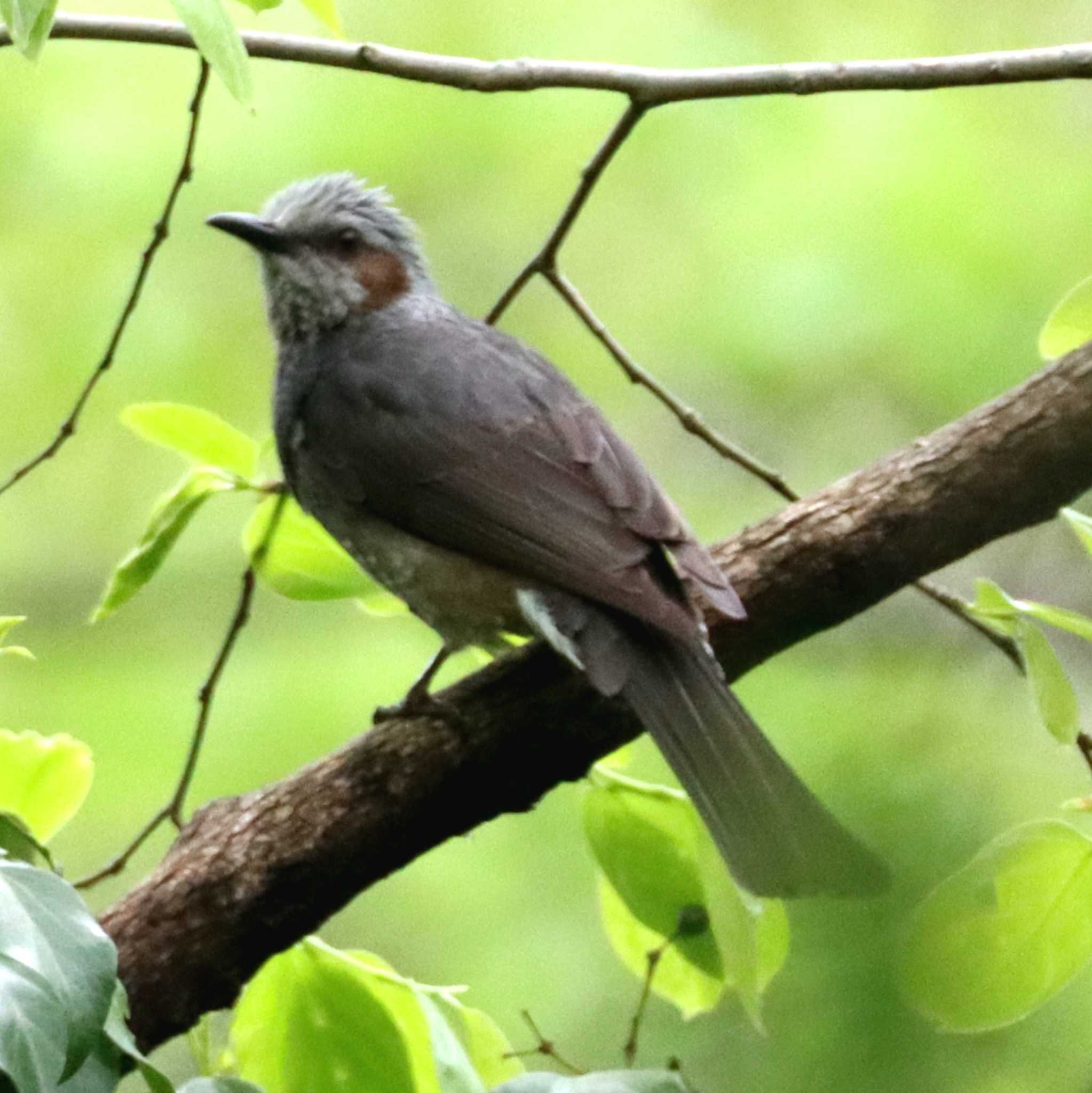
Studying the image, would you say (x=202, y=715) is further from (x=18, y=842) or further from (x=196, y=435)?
(x=18, y=842)

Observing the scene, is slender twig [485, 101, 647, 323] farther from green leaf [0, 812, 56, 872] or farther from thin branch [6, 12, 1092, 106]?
green leaf [0, 812, 56, 872]

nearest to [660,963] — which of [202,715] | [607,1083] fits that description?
[607,1083]

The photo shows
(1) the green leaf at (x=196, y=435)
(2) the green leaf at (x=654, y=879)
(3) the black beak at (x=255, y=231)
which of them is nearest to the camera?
(2) the green leaf at (x=654, y=879)

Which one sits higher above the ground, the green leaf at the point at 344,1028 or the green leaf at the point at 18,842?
the green leaf at the point at 18,842

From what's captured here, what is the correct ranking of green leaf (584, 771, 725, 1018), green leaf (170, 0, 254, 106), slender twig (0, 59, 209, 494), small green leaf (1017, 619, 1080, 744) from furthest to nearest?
1. slender twig (0, 59, 209, 494)
2. green leaf (584, 771, 725, 1018)
3. small green leaf (1017, 619, 1080, 744)
4. green leaf (170, 0, 254, 106)

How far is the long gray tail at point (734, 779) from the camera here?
1.92m

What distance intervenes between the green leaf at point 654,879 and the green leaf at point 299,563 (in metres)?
0.61

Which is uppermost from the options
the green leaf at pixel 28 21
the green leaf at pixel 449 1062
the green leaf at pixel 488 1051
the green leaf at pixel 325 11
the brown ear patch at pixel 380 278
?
the green leaf at pixel 28 21

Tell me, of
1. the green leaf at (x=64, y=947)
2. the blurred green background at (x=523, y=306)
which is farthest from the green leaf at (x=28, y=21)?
the blurred green background at (x=523, y=306)

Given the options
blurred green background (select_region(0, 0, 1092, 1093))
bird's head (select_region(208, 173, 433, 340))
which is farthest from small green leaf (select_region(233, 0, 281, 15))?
blurred green background (select_region(0, 0, 1092, 1093))

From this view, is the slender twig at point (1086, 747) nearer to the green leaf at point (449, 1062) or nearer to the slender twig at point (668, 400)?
the slender twig at point (668, 400)

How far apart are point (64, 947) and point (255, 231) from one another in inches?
80.0

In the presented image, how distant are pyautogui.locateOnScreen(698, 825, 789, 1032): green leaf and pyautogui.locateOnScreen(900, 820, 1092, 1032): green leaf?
0.24 metres

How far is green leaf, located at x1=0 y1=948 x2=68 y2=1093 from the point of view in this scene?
139cm
